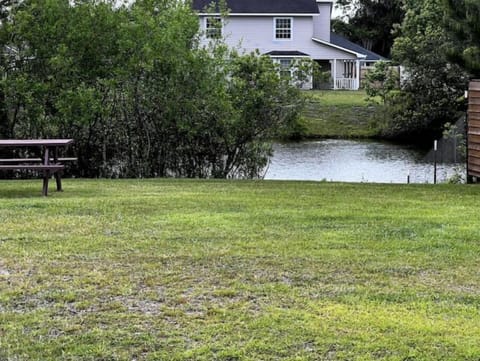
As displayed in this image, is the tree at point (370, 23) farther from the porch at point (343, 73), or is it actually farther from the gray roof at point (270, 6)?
the gray roof at point (270, 6)

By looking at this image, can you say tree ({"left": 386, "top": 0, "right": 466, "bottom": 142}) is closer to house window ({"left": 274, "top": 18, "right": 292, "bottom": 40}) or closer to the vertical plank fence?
the vertical plank fence

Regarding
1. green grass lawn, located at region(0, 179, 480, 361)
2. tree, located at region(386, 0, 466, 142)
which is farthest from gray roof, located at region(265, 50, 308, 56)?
green grass lawn, located at region(0, 179, 480, 361)

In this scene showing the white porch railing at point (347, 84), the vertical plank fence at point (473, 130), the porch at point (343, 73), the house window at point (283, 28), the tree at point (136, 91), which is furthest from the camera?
the white porch railing at point (347, 84)

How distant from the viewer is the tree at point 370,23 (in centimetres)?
Result: 5106

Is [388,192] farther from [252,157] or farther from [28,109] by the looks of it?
[28,109]

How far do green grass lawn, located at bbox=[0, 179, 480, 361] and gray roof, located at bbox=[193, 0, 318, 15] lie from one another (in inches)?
1187

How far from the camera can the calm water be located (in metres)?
16.9

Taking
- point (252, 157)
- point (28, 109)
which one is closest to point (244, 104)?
point (252, 157)

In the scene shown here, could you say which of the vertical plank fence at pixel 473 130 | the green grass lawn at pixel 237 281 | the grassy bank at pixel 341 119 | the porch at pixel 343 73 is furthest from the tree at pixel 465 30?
the porch at pixel 343 73

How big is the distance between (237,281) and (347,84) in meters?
35.4

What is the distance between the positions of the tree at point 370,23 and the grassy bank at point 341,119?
2092cm

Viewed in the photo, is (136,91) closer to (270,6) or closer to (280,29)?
(280,29)

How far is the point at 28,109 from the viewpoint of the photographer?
13.6m

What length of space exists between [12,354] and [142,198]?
5488mm
